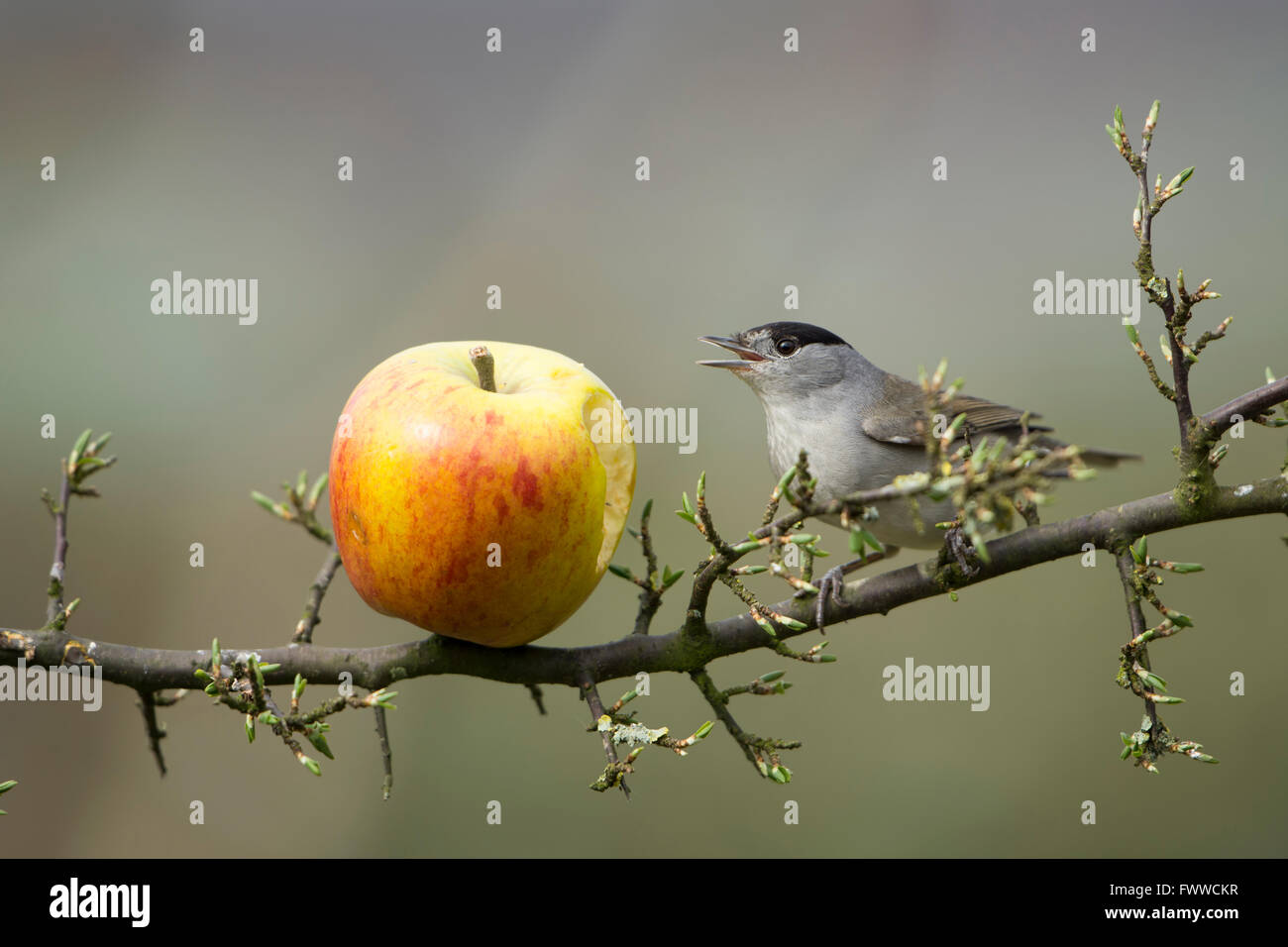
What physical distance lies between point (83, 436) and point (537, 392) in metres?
1.13

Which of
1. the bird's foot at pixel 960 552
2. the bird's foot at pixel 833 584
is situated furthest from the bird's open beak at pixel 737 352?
the bird's foot at pixel 960 552

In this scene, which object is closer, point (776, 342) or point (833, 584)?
point (833, 584)

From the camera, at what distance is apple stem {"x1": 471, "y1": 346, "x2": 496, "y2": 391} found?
93.6 inches

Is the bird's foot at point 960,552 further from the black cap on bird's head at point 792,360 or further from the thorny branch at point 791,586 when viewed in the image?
the black cap on bird's head at point 792,360

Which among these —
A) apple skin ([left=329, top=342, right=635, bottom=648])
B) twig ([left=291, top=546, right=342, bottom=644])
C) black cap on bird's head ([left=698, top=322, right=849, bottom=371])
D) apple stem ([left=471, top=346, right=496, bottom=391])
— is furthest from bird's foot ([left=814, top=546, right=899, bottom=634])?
twig ([left=291, top=546, right=342, bottom=644])

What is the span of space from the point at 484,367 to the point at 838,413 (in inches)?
53.3

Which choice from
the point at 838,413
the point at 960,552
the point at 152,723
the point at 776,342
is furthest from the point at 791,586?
the point at 152,723

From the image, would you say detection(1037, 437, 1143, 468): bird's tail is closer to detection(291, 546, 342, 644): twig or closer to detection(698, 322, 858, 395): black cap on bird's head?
detection(698, 322, 858, 395): black cap on bird's head

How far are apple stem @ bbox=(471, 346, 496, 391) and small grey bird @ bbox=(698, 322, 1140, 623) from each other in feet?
3.07

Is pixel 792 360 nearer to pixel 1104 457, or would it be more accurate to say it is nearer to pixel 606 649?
pixel 1104 457

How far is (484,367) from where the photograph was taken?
240cm

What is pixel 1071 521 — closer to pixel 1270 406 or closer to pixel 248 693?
pixel 1270 406

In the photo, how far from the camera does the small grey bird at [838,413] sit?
3152 mm

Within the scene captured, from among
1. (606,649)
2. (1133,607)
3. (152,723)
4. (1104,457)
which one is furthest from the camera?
(1104,457)
